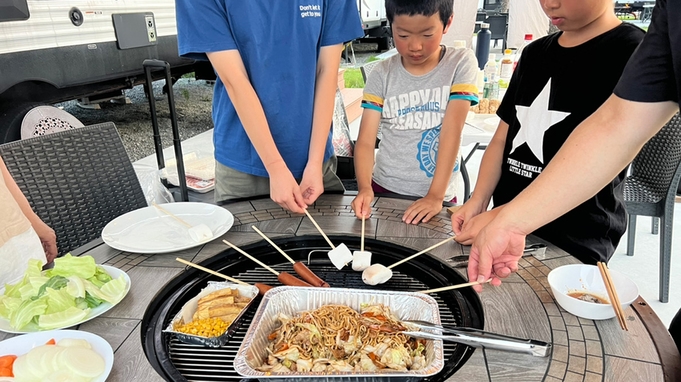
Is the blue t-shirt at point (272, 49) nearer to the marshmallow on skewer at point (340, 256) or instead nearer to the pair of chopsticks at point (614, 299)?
the marshmallow on skewer at point (340, 256)

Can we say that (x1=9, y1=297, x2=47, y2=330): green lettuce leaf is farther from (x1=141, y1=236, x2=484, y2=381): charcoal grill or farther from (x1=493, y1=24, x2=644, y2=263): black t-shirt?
(x1=493, y1=24, x2=644, y2=263): black t-shirt

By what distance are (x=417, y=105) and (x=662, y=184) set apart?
190 cm

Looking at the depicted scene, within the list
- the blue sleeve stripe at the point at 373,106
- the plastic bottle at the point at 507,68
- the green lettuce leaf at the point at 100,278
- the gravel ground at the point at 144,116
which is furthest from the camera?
the gravel ground at the point at 144,116

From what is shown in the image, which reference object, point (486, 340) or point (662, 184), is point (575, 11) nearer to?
point (486, 340)

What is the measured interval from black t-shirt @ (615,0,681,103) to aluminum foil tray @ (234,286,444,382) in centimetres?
72

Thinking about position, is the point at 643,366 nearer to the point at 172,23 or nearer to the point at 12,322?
the point at 12,322

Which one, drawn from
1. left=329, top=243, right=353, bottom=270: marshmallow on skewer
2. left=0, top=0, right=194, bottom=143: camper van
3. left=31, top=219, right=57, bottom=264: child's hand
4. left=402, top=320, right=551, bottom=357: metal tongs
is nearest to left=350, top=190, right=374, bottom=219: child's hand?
left=329, top=243, right=353, bottom=270: marshmallow on skewer

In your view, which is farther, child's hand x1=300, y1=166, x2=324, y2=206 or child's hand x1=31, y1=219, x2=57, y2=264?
child's hand x1=300, y1=166, x2=324, y2=206

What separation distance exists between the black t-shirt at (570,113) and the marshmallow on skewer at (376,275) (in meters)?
0.74

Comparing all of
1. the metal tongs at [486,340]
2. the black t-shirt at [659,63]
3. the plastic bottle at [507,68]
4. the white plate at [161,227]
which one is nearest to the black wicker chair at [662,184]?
the plastic bottle at [507,68]

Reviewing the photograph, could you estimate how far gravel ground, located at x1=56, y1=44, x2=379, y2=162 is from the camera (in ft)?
20.8

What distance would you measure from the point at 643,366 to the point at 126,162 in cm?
224

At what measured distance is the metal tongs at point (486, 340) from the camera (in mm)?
1021

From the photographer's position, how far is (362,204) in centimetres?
182
